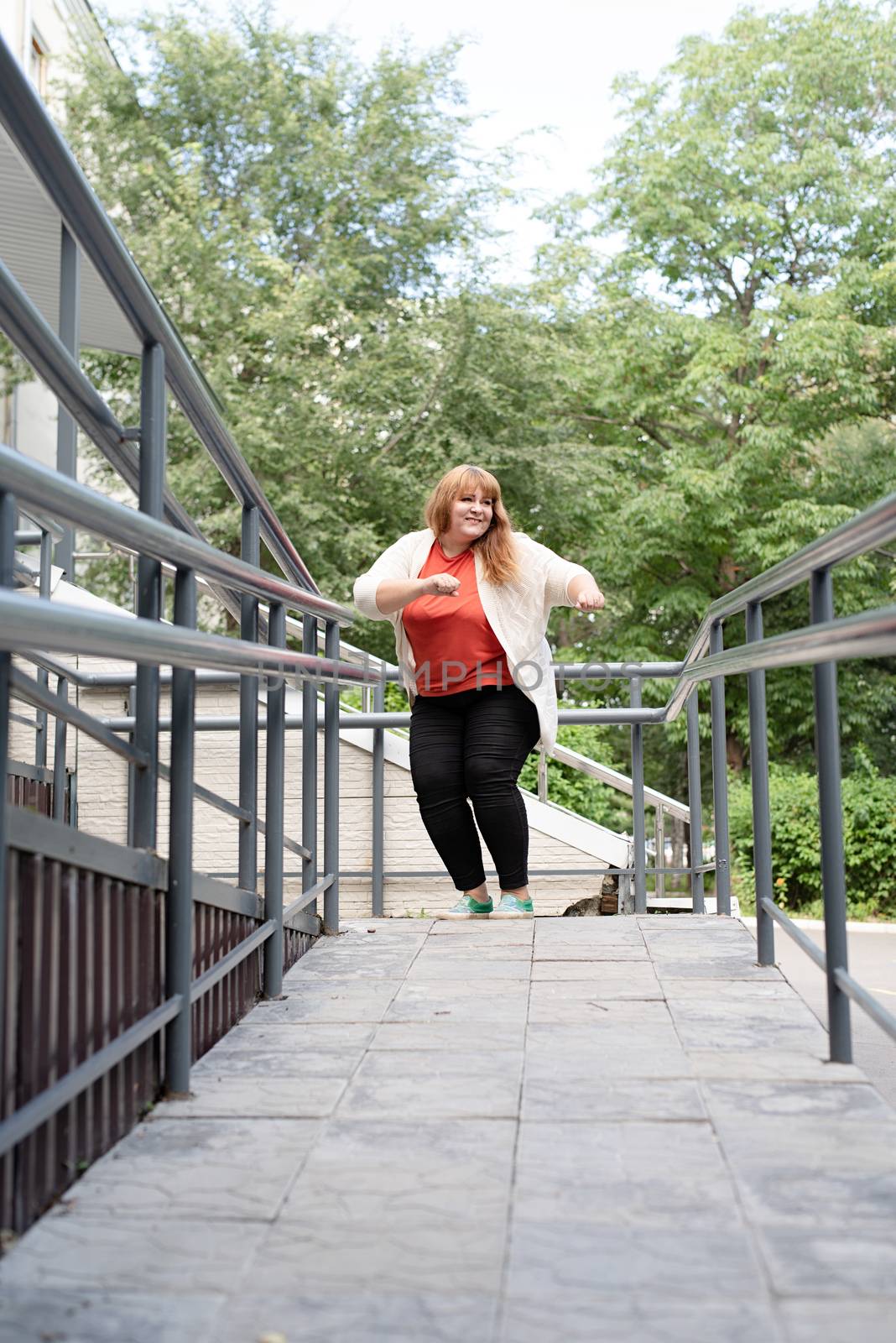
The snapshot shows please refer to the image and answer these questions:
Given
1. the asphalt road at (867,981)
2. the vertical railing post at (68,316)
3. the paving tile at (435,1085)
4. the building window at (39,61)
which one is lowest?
the asphalt road at (867,981)

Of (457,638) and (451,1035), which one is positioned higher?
(457,638)

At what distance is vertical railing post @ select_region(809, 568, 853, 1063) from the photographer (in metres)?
2.48

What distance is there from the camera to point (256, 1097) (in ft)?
7.70

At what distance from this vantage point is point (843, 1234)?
167cm

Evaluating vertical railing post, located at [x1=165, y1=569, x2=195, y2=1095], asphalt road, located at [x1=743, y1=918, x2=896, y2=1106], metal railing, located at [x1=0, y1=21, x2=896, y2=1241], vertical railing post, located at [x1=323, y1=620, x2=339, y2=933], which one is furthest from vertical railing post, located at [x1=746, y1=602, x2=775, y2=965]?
vertical railing post, located at [x1=165, y1=569, x2=195, y2=1095]

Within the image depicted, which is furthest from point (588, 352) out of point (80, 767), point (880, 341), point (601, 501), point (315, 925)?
point (315, 925)

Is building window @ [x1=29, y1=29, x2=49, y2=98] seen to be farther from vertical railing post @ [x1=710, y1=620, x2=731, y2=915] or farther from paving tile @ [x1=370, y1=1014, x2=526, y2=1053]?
paving tile @ [x1=370, y1=1014, x2=526, y2=1053]

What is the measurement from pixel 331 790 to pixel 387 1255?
99.2 inches

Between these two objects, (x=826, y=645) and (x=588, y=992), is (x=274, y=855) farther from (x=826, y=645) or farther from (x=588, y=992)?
(x=826, y=645)

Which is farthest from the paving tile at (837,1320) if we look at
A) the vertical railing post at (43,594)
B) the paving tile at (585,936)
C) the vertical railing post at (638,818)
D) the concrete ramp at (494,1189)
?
the vertical railing post at (638,818)

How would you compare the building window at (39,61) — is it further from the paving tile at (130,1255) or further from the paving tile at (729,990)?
the paving tile at (130,1255)

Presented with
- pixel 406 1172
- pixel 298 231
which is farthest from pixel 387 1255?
pixel 298 231

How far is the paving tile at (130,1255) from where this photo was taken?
157cm

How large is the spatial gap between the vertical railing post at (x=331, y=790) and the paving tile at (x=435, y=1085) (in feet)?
4.71
